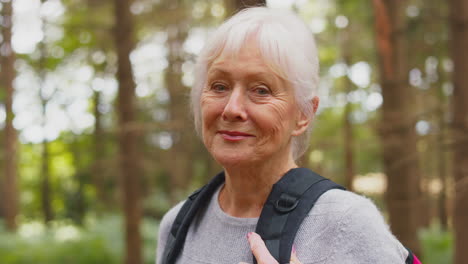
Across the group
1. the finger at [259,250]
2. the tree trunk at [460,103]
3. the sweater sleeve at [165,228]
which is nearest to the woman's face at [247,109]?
the finger at [259,250]

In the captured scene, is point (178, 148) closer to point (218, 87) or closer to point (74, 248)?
point (74, 248)

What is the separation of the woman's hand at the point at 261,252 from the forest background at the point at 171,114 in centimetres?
80

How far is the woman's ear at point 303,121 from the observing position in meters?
1.72

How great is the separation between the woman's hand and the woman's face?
27 cm

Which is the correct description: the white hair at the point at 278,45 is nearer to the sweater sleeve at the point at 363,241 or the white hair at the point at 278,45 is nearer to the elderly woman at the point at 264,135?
the elderly woman at the point at 264,135

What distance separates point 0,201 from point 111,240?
14.5 m

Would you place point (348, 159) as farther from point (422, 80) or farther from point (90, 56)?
point (90, 56)

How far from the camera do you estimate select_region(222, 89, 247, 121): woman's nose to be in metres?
1.59

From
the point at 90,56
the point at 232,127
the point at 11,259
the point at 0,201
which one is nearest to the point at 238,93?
the point at 232,127

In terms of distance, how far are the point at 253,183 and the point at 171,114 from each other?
36.9ft

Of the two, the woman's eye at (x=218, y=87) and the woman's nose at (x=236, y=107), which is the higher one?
the woman's eye at (x=218, y=87)

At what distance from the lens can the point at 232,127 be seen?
1625 millimetres

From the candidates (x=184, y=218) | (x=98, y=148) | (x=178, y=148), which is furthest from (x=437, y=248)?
(x=98, y=148)

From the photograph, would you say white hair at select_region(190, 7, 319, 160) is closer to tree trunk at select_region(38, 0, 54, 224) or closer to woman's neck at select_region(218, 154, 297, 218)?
woman's neck at select_region(218, 154, 297, 218)
